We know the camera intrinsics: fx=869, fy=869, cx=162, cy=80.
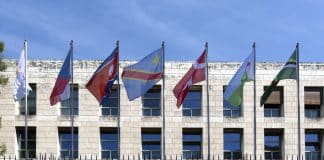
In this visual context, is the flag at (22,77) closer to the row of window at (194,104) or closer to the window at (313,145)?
A: the row of window at (194,104)

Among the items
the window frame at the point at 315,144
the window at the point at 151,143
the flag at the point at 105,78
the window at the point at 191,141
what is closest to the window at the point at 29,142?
the window at the point at 151,143

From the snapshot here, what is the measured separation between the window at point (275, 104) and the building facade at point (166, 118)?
0.06 m

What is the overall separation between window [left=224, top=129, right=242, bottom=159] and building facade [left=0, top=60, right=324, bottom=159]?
0.19 ft

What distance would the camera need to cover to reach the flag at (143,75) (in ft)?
130

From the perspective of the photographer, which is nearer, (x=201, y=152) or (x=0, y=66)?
(x=0, y=66)

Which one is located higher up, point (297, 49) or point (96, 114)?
point (297, 49)

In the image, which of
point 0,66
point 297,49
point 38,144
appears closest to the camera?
point 297,49

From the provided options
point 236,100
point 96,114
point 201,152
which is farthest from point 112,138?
point 236,100

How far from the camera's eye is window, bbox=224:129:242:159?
4972cm

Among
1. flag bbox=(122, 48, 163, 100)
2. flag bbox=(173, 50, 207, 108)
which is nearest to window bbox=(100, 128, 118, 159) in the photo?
flag bbox=(122, 48, 163, 100)

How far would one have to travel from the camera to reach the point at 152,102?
164 ft

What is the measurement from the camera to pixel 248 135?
49219 mm

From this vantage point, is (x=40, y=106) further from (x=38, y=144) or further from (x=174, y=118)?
(x=174, y=118)

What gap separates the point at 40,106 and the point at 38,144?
215 centimetres
